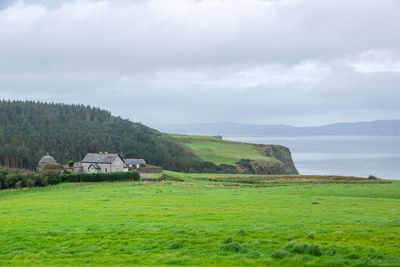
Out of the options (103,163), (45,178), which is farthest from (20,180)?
(103,163)

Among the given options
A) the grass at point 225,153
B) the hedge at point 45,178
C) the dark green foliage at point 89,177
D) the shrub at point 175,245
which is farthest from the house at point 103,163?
the shrub at point 175,245

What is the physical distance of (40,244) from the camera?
18.8 metres

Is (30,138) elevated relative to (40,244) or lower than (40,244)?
elevated

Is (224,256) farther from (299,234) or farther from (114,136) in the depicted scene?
(114,136)

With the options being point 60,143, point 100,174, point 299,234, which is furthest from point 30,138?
point 299,234

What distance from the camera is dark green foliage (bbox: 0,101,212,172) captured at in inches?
5610

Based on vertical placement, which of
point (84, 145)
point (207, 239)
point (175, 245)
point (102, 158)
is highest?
point (84, 145)

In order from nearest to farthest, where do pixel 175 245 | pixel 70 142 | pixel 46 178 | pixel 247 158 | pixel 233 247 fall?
pixel 233 247 < pixel 175 245 < pixel 46 178 < pixel 70 142 < pixel 247 158

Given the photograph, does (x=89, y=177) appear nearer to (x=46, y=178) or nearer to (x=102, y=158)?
(x=46, y=178)

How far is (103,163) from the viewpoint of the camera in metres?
92.7

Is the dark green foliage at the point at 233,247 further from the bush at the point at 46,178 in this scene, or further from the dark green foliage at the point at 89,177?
the dark green foliage at the point at 89,177

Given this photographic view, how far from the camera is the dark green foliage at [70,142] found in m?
142

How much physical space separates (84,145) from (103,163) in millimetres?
74968

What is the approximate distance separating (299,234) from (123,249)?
872cm
